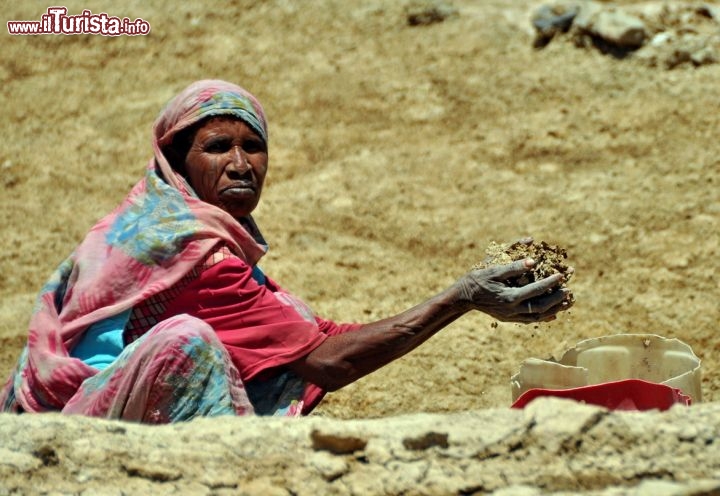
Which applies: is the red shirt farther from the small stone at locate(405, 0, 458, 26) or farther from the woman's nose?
the small stone at locate(405, 0, 458, 26)

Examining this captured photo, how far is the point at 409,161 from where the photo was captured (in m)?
6.52

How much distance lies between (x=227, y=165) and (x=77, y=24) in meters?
A: 4.25

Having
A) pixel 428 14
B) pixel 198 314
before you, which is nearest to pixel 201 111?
pixel 198 314

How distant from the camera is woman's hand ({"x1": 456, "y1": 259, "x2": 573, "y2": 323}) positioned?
11.4 feet

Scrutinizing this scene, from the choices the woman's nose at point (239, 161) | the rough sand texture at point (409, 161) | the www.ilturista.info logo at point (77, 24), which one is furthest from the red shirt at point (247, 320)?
the www.ilturista.info logo at point (77, 24)

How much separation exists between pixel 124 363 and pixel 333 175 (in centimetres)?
314

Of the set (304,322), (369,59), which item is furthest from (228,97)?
(369,59)

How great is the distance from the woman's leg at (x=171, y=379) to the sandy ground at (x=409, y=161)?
1512 millimetres

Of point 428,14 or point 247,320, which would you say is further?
point 428,14

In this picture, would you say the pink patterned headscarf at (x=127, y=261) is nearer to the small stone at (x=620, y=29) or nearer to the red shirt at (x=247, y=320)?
the red shirt at (x=247, y=320)

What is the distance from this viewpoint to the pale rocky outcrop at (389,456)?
98.8 inches

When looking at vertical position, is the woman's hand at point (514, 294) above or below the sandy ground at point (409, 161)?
Result: above

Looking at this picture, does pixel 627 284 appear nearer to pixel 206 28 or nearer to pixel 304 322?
pixel 304 322

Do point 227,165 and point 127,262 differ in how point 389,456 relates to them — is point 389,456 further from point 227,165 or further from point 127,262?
point 227,165
